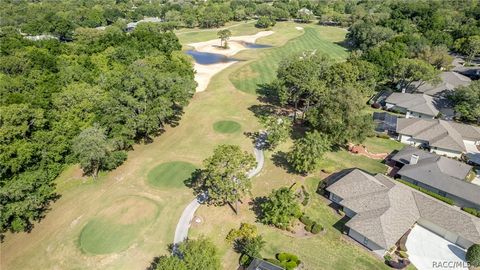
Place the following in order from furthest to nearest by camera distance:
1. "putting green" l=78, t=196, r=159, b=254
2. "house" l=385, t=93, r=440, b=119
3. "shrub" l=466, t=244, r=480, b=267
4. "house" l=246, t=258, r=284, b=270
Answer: "house" l=385, t=93, r=440, b=119 → "putting green" l=78, t=196, r=159, b=254 → "shrub" l=466, t=244, r=480, b=267 → "house" l=246, t=258, r=284, b=270

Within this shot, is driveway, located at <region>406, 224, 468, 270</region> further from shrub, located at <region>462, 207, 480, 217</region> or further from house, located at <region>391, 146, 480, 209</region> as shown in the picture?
house, located at <region>391, 146, 480, 209</region>

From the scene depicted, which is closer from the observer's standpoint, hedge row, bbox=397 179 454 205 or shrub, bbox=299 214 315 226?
shrub, bbox=299 214 315 226

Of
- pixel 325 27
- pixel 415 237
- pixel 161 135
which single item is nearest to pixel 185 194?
pixel 161 135

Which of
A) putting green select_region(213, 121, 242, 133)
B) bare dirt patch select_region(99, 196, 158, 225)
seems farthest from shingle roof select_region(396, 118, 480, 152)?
bare dirt patch select_region(99, 196, 158, 225)

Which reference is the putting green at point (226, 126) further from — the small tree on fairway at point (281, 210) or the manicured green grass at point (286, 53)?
the small tree on fairway at point (281, 210)

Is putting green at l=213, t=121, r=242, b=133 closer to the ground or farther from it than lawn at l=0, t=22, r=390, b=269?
farther from it

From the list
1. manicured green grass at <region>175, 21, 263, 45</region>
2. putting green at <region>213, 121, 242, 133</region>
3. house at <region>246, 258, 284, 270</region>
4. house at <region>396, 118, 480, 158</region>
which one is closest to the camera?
house at <region>246, 258, 284, 270</region>

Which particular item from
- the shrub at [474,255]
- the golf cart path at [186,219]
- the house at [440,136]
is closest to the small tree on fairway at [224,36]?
the house at [440,136]

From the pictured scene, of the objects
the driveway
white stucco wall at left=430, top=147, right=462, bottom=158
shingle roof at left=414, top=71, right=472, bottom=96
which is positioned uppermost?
shingle roof at left=414, top=71, right=472, bottom=96
